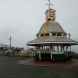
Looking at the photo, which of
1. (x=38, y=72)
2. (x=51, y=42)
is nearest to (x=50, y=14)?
(x=51, y=42)

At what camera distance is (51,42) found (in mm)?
34594

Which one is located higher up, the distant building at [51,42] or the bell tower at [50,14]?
the bell tower at [50,14]

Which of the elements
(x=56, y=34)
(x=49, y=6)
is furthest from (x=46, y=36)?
(x=49, y=6)

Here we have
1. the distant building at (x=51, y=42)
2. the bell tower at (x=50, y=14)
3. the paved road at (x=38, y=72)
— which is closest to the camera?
the paved road at (x=38, y=72)

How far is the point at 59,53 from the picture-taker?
3484 centimetres

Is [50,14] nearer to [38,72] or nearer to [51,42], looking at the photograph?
[51,42]

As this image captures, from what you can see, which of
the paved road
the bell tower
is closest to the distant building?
the bell tower

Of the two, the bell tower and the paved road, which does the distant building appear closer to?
the bell tower

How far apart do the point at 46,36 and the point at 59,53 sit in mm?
4674

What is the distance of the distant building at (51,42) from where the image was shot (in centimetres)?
3497

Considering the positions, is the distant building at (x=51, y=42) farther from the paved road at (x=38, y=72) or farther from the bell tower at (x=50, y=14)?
the paved road at (x=38, y=72)

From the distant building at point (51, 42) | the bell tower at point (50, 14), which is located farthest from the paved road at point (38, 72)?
the bell tower at point (50, 14)

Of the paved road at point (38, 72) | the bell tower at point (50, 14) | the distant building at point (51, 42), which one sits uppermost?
the bell tower at point (50, 14)

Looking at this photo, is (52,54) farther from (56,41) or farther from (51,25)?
(51,25)
